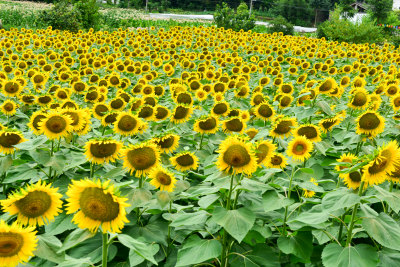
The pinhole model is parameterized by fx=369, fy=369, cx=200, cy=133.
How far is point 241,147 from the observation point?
6.90ft

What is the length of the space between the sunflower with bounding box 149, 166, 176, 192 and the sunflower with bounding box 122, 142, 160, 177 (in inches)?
1.4

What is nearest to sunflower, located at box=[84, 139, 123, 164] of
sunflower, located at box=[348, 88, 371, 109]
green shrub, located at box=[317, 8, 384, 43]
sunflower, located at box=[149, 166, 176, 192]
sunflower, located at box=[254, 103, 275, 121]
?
sunflower, located at box=[149, 166, 176, 192]

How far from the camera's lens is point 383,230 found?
71.6 inches

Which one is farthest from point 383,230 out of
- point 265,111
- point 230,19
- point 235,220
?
point 230,19

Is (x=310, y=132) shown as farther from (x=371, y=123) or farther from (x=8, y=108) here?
(x=8, y=108)

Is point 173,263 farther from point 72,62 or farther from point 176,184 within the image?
point 72,62

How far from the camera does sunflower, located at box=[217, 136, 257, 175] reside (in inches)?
81.4

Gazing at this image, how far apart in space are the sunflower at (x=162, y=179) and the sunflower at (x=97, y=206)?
687mm

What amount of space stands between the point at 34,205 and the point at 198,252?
892 millimetres

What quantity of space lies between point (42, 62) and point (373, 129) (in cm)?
671

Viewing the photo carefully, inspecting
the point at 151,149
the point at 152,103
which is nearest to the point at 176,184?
the point at 151,149

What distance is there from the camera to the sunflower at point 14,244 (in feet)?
4.52

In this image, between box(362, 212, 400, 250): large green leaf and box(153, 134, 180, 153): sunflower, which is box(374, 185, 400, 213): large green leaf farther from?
box(153, 134, 180, 153): sunflower

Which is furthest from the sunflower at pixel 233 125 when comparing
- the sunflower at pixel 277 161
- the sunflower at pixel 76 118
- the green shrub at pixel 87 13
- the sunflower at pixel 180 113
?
the green shrub at pixel 87 13
